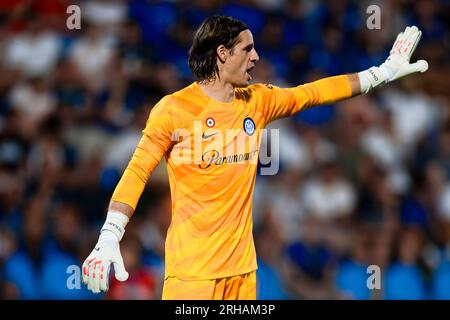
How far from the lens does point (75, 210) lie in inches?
311

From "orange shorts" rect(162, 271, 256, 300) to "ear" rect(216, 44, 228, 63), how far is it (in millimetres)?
1224

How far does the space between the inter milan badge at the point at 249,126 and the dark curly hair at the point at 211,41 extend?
0.33m

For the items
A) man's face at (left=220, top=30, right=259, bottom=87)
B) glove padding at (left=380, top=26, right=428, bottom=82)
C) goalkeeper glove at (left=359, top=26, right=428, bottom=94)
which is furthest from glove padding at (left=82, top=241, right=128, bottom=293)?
glove padding at (left=380, top=26, right=428, bottom=82)

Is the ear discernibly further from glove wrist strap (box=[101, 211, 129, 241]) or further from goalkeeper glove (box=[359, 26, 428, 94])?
glove wrist strap (box=[101, 211, 129, 241])

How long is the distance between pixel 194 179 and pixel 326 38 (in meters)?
5.25

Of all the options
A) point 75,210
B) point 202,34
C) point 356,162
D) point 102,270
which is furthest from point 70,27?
point 102,270

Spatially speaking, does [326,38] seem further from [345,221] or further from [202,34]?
[202,34]

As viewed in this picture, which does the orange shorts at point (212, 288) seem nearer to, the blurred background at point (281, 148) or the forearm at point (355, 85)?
the forearm at point (355, 85)

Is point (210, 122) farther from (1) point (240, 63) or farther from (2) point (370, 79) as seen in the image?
(2) point (370, 79)

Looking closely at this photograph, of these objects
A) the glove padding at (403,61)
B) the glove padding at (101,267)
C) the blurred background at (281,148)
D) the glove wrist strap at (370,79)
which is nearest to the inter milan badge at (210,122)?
the glove padding at (101,267)

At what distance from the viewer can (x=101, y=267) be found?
449cm

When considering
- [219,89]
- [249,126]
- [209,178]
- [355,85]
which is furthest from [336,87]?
[209,178]

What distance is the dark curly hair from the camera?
5.03 meters

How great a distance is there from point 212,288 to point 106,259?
2.09ft
